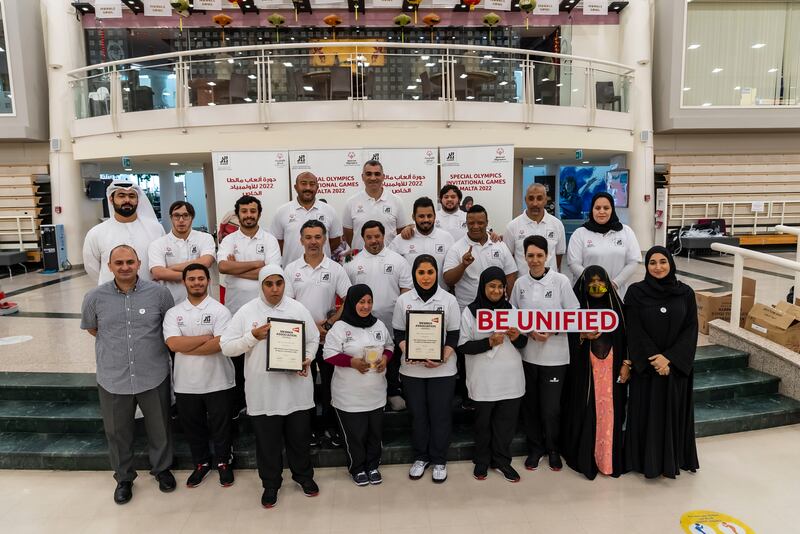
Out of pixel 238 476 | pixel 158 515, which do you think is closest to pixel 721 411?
pixel 238 476

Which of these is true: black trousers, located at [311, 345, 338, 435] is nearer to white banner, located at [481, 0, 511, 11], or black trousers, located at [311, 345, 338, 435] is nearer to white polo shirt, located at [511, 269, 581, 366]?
white polo shirt, located at [511, 269, 581, 366]

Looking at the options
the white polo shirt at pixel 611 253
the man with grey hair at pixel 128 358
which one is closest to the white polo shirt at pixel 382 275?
the man with grey hair at pixel 128 358

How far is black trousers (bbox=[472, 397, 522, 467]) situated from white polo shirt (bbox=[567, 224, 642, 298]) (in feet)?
4.50

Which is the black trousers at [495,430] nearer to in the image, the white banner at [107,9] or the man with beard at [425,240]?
the man with beard at [425,240]

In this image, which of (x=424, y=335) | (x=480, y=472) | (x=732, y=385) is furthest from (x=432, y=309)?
(x=732, y=385)

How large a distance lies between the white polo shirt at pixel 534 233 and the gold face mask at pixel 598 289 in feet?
3.38

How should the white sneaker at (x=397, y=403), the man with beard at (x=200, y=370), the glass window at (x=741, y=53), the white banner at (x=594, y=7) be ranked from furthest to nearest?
1. the white banner at (x=594, y=7)
2. the glass window at (x=741, y=53)
3. the white sneaker at (x=397, y=403)
4. the man with beard at (x=200, y=370)

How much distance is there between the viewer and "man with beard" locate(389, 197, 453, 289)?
4328mm

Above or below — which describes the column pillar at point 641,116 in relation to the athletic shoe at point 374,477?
above

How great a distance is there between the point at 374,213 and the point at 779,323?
13.4 ft

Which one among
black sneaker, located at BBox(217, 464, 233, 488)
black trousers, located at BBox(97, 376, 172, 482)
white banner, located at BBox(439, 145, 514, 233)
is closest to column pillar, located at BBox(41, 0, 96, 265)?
white banner, located at BBox(439, 145, 514, 233)

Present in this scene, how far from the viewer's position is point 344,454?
404 cm

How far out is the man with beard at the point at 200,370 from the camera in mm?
3521

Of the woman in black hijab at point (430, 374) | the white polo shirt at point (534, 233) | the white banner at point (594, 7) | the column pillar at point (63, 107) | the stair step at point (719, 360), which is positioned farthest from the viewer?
Result: the white banner at point (594, 7)
